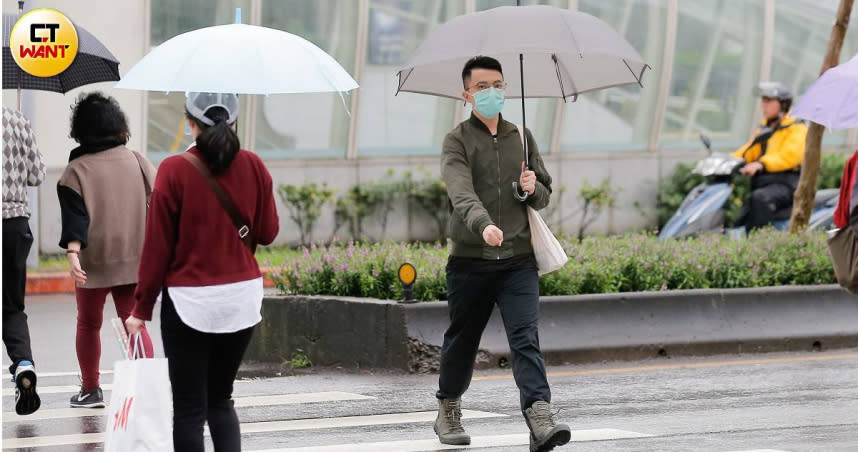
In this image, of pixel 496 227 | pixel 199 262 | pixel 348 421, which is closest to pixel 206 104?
pixel 199 262

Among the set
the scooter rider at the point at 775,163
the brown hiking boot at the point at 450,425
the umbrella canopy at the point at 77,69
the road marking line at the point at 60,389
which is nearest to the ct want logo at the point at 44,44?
the umbrella canopy at the point at 77,69

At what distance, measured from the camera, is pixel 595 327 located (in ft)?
35.9

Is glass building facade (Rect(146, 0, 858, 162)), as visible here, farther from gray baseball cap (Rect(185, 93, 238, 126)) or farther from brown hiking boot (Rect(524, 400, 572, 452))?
gray baseball cap (Rect(185, 93, 238, 126))

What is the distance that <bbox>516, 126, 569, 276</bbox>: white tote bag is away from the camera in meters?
7.54

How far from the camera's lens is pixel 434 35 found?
807 centimetres

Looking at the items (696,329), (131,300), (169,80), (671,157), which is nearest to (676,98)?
(671,157)

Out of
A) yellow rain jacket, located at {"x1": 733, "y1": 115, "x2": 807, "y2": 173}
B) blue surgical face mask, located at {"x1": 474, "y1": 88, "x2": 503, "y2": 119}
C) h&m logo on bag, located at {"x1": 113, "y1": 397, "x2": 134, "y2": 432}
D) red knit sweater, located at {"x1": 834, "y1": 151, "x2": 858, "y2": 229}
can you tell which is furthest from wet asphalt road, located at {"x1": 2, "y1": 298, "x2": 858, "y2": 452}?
yellow rain jacket, located at {"x1": 733, "y1": 115, "x2": 807, "y2": 173}

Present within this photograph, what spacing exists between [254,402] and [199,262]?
3.62m

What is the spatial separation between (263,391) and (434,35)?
2944 mm

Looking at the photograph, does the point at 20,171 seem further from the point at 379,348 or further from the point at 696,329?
the point at 696,329

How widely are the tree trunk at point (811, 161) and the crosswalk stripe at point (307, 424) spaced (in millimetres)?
5874

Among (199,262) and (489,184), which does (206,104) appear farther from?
(489,184)

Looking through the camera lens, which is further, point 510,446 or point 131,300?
point 131,300

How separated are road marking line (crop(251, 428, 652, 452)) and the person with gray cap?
176 centimetres
